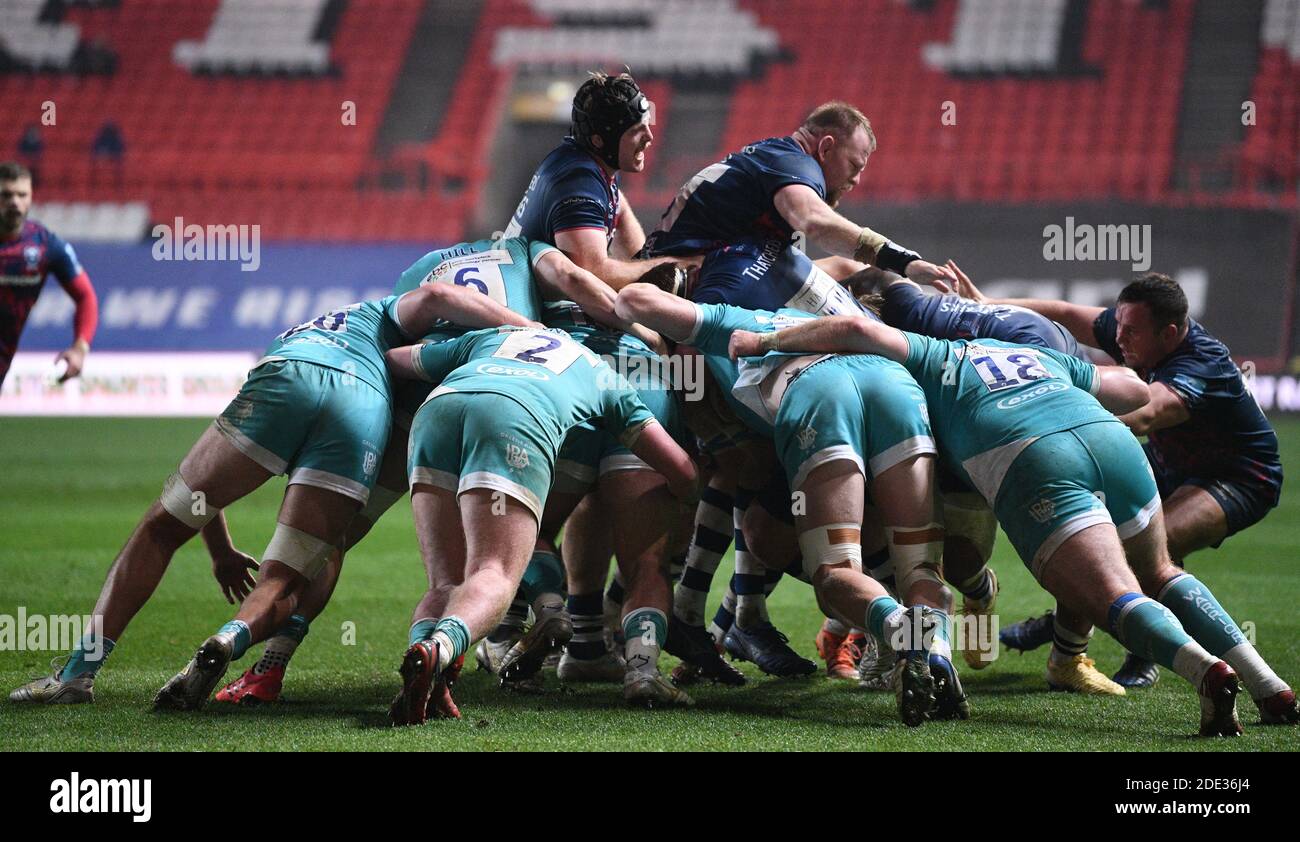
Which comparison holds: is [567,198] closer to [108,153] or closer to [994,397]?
[994,397]

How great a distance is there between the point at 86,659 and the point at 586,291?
6.99 ft

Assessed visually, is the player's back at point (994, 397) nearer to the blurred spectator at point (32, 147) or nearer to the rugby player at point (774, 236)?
the rugby player at point (774, 236)

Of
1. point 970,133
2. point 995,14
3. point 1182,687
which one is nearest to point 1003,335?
point 1182,687

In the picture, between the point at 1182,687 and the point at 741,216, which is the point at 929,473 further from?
the point at 741,216

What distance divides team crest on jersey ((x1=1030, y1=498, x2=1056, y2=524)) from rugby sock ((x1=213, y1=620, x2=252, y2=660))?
2.48m

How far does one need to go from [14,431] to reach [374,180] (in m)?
7.44

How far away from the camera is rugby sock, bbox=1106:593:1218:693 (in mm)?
3984

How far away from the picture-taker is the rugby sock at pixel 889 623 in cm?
412

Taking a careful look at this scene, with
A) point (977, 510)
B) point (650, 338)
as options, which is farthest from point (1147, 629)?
point (650, 338)
